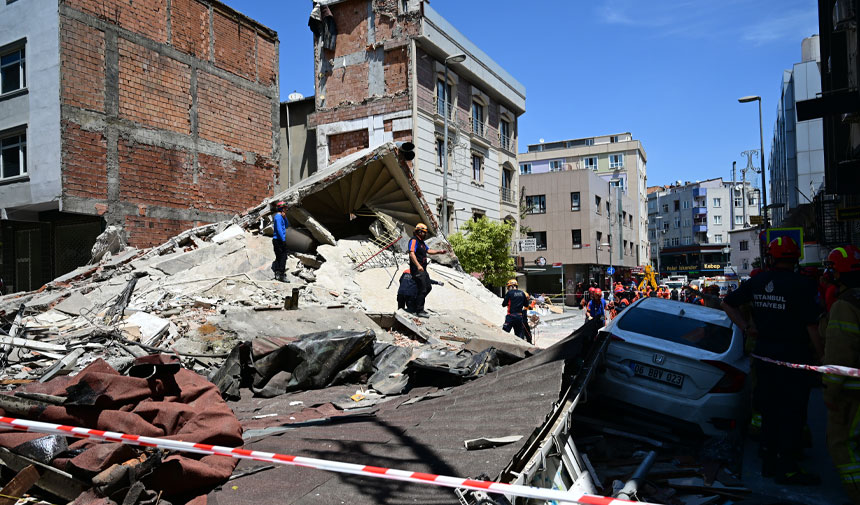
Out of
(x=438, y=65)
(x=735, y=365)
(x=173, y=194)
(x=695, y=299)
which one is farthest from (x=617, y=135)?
(x=735, y=365)

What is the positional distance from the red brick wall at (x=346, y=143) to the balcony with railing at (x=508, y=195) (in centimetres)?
985

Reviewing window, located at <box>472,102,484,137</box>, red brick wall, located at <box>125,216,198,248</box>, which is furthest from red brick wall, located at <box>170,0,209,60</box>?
window, located at <box>472,102,484,137</box>

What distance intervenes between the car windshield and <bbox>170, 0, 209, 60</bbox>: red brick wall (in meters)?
19.4

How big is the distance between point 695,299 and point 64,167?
65.7ft

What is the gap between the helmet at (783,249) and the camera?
15.9 ft

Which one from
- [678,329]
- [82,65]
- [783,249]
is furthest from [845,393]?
[82,65]

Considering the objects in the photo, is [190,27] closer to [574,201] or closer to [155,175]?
[155,175]

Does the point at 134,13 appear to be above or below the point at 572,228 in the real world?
above

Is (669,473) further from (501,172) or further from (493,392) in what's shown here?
(501,172)

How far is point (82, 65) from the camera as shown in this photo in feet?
54.6

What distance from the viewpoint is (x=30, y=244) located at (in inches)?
746

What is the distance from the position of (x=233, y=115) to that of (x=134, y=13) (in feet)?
15.7

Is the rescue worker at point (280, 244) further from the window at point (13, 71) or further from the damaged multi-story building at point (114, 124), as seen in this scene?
the window at point (13, 71)

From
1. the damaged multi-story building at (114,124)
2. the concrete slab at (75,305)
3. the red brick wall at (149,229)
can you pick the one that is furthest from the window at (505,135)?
the concrete slab at (75,305)
